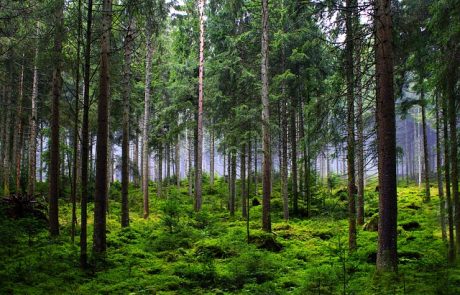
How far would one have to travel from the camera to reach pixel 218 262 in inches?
434

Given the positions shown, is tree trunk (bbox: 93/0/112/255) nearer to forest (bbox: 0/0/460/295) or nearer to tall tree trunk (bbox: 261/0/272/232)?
forest (bbox: 0/0/460/295)

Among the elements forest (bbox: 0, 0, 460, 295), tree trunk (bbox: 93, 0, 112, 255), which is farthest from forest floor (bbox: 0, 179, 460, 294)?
tree trunk (bbox: 93, 0, 112, 255)

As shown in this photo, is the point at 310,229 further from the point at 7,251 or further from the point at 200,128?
the point at 7,251

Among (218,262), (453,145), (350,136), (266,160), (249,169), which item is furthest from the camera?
(249,169)

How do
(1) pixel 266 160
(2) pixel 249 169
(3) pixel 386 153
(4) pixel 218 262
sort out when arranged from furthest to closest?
1. (2) pixel 249 169
2. (1) pixel 266 160
3. (4) pixel 218 262
4. (3) pixel 386 153

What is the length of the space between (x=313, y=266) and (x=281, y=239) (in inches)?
163

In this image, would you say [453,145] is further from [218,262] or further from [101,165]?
[101,165]

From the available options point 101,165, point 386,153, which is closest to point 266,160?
point 101,165

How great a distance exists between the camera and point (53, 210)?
13.3m

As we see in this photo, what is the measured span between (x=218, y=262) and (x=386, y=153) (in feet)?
19.7

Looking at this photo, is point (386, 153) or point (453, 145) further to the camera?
point (453, 145)

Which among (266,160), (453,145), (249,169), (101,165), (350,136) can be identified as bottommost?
(249,169)

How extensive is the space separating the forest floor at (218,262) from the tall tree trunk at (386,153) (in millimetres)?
580

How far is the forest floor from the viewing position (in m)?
7.85
